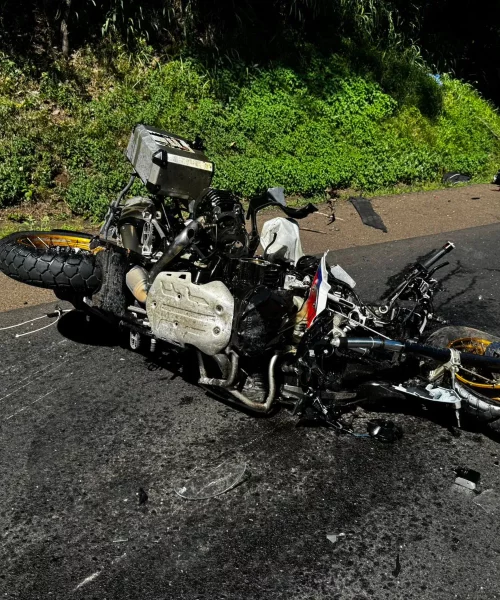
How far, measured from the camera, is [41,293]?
6805 millimetres

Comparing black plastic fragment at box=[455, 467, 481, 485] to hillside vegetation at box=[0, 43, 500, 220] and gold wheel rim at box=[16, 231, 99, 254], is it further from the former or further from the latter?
hillside vegetation at box=[0, 43, 500, 220]

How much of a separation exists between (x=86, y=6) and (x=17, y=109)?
102 inches

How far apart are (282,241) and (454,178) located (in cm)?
811

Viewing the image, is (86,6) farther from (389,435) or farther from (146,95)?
(389,435)

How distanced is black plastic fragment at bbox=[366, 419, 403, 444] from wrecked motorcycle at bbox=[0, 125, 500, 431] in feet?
0.62

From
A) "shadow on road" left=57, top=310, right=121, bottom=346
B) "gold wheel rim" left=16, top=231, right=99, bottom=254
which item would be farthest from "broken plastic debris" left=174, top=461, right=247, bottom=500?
"gold wheel rim" left=16, top=231, right=99, bottom=254

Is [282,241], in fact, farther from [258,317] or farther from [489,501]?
[489,501]

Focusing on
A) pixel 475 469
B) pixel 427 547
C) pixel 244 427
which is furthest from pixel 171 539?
pixel 475 469

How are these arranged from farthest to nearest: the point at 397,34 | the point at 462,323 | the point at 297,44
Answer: the point at 397,34 < the point at 297,44 < the point at 462,323

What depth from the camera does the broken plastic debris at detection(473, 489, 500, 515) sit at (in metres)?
3.98

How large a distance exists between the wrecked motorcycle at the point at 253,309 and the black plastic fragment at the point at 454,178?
289 inches

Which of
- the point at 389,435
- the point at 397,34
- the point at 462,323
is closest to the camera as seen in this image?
the point at 389,435

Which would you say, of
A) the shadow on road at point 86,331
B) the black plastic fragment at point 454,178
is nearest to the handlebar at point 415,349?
the shadow on road at point 86,331

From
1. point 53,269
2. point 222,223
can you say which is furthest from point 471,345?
point 53,269
